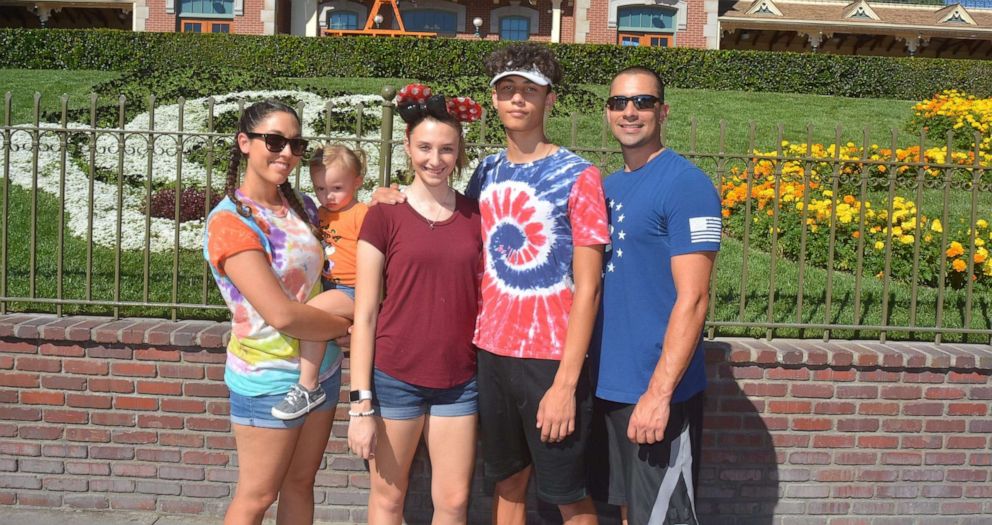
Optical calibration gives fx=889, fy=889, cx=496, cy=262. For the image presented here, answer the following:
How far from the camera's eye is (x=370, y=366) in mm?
2922

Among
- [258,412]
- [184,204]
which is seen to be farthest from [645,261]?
[184,204]

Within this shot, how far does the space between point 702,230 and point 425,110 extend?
96 centimetres

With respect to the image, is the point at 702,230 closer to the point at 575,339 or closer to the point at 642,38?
the point at 575,339

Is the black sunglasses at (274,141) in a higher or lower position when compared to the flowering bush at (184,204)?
higher

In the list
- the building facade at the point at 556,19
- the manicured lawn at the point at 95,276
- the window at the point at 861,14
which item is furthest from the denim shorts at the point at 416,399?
the window at the point at 861,14

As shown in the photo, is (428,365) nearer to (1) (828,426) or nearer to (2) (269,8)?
(1) (828,426)

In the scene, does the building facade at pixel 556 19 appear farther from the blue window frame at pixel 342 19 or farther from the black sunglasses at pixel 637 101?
the black sunglasses at pixel 637 101

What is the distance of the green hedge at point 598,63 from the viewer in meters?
19.5

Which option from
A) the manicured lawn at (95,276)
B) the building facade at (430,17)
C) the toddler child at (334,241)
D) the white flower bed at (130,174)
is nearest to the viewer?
the toddler child at (334,241)

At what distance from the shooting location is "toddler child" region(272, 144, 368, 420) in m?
2.94

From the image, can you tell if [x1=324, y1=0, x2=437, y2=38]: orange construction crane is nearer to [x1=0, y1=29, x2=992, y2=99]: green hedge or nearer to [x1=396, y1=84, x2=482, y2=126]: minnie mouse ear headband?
[x1=0, y1=29, x2=992, y2=99]: green hedge

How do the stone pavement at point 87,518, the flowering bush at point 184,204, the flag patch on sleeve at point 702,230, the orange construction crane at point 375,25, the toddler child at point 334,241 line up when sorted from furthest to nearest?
the orange construction crane at point 375,25 < the flowering bush at point 184,204 < the stone pavement at point 87,518 < the toddler child at point 334,241 < the flag patch on sleeve at point 702,230

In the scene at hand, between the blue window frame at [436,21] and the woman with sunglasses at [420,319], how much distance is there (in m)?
25.8

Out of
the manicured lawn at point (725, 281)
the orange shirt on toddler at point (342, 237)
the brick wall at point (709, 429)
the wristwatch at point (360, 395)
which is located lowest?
the brick wall at point (709, 429)
